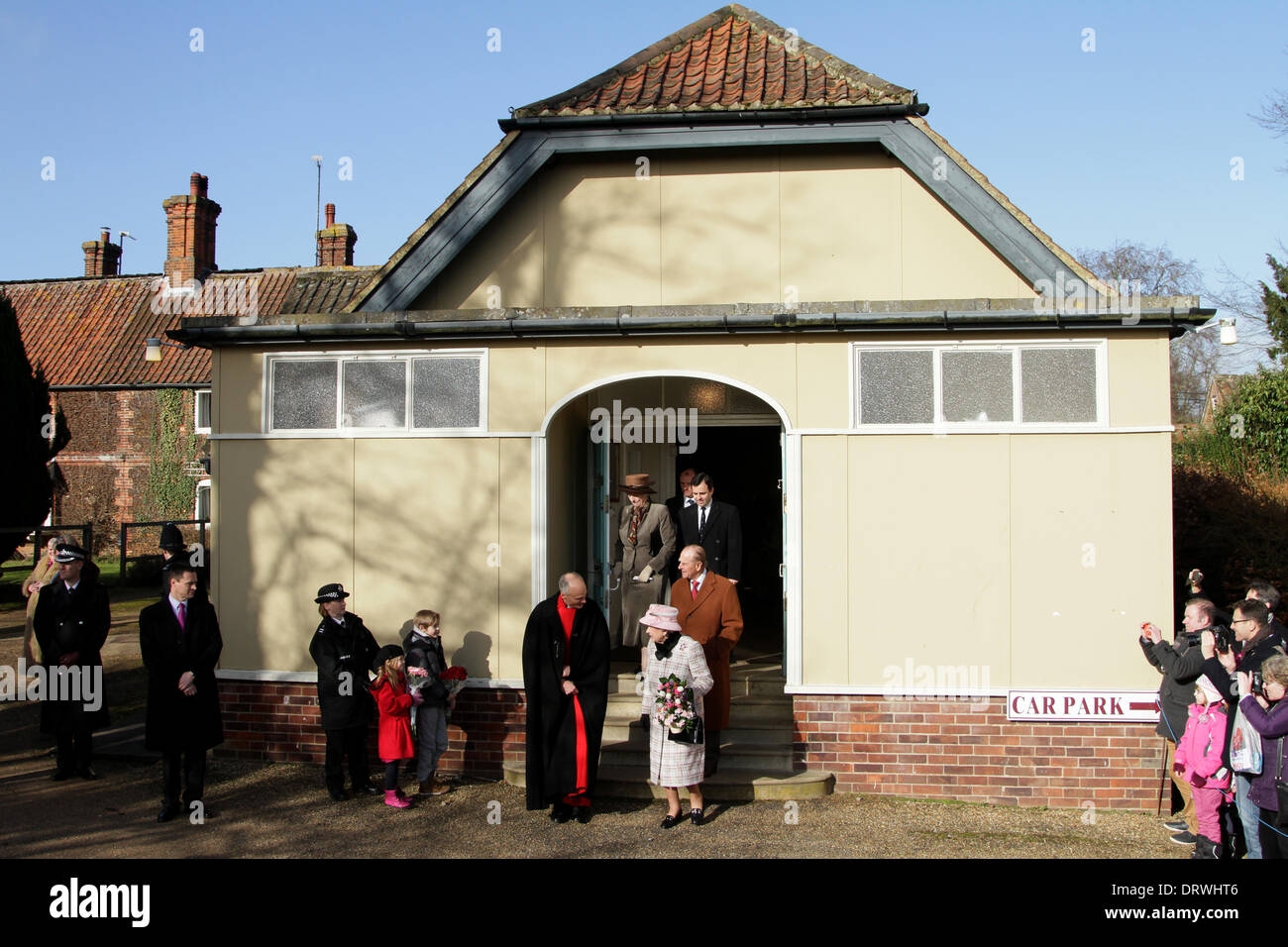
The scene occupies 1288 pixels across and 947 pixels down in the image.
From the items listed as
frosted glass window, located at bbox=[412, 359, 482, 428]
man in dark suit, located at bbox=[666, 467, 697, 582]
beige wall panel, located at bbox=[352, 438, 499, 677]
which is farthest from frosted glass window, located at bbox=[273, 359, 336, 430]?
man in dark suit, located at bbox=[666, 467, 697, 582]

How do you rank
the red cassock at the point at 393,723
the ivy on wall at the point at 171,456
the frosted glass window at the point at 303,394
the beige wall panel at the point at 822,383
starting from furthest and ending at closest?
the ivy on wall at the point at 171,456
the frosted glass window at the point at 303,394
the beige wall panel at the point at 822,383
the red cassock at the point at 393,723

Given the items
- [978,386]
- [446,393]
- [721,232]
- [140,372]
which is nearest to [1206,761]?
[978,386]

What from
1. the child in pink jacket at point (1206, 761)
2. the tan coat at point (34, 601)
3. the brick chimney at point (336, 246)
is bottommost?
the child in pink jacket at point (1206, 761)

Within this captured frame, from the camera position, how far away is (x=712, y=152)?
9273 mm

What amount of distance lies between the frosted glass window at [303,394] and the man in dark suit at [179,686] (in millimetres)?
1703

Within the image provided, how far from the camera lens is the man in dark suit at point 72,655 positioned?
8.34m

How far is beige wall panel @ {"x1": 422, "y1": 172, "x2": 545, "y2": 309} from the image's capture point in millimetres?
9336

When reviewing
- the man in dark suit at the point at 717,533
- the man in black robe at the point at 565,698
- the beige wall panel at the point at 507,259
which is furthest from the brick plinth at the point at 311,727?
the beige wall panel at the point at 507,259

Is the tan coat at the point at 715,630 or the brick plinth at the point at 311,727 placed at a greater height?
the tan coat at the point at 715,630

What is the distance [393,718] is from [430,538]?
1.54 meters

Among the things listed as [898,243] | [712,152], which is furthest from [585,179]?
[898,243]

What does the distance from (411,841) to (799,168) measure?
6.41m

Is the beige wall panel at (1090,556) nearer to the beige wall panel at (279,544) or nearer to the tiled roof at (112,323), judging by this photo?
the beige wall panel at (279,544)
